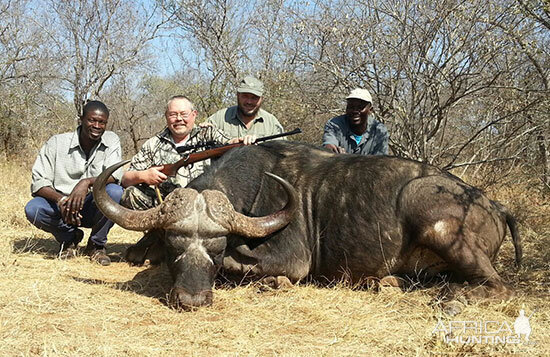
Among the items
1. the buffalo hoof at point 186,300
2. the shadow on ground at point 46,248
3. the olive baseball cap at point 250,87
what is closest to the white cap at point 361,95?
the olive baseball cap at point 250,87

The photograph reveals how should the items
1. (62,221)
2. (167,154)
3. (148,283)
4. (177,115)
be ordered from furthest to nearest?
1. (167,154)
2. (177,115)
3. (62,221)
4. (148,283)

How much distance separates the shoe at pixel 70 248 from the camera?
5.88m

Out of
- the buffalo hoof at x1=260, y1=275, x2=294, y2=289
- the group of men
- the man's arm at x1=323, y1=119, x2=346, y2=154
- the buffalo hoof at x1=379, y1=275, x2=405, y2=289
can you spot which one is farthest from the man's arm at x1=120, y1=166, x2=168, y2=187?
the buffalo hoof at x1=379, y1=275, x2=405, y2=289

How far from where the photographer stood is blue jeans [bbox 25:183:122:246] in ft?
18.8

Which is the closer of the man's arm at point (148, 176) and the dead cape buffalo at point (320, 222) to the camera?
the dead cape buffalo at point (320, 222)

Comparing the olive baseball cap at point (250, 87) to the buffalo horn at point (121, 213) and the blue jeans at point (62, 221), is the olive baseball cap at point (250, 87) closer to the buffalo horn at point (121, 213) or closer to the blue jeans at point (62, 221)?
the blue jeans at point (62, 221)

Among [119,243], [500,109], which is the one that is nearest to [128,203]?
[119,243]

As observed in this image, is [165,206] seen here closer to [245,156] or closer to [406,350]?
[245,156]

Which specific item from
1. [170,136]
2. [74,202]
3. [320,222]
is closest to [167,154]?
[170,136]

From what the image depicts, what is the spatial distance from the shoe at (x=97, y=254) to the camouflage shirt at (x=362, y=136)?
3056 millimetres

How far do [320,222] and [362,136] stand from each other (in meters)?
2.36

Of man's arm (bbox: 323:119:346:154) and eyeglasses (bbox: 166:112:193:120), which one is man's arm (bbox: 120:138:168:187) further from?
man's arm (bbox: 323:119:346:154)

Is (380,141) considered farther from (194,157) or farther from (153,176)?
(153,176)

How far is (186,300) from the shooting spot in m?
3.85
